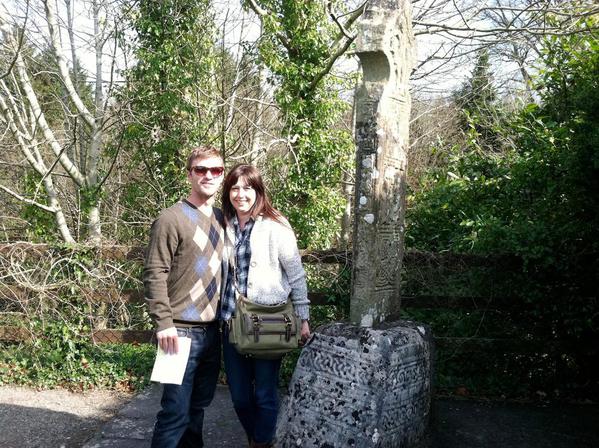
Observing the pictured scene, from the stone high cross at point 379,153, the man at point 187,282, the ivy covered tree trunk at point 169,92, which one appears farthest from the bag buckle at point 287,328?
the ivy covered tree trunk at point 169,92

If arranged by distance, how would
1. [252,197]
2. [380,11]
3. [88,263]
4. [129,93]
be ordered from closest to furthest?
[252,197] < [380,11] < [88,263] < [129,93]

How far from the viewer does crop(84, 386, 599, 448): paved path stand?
389 centimetres

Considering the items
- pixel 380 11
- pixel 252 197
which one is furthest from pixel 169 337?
pixel 380 11

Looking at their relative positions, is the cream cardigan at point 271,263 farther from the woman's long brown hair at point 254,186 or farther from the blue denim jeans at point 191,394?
the blue denim jeans at point 191,394

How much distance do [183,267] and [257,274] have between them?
42 centimetres

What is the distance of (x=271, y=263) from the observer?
302 cm

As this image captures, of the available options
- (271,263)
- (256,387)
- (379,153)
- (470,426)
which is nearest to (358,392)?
(256,387)

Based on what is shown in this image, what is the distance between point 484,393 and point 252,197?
3277 mm

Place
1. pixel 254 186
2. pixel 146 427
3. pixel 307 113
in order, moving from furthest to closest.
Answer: pixel 307 113 → pixel 146 427 → pixel 254 186

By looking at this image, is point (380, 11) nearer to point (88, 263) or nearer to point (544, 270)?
point (544, 270)

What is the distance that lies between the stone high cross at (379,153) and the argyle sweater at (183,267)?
101 centimetres

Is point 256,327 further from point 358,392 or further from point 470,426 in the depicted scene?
point 470,426

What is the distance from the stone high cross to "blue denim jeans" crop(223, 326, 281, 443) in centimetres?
78

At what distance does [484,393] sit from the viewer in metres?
4.96
